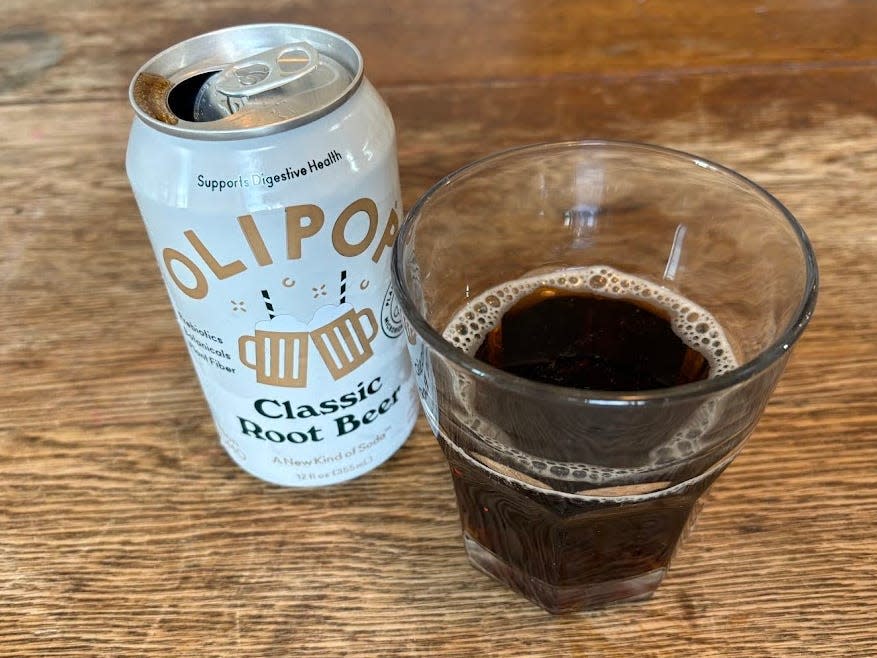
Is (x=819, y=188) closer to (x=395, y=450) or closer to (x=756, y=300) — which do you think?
(x=756, y=300)

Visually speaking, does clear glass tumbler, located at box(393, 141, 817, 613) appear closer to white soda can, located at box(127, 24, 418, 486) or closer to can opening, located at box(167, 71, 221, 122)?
white soda can, located at box(127, 24, 418, 486)

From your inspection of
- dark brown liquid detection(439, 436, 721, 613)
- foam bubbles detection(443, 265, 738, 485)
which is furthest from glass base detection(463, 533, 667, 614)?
foam bubbles detection(443, 265, 738, 485)

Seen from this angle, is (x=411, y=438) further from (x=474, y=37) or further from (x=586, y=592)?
(x=474, y=37)

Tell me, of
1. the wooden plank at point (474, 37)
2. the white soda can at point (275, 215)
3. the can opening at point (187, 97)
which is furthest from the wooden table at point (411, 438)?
the can opening at point (187, 97)

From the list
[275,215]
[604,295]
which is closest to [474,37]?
[604,295]

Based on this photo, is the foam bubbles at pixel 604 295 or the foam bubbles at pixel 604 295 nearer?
the foam bubbles at pixel 604 295

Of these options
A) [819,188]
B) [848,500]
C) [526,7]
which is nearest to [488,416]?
[848,500]

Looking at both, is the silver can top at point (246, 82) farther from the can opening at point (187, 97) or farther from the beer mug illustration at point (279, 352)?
the beer mug illustration at point (279, 352)
